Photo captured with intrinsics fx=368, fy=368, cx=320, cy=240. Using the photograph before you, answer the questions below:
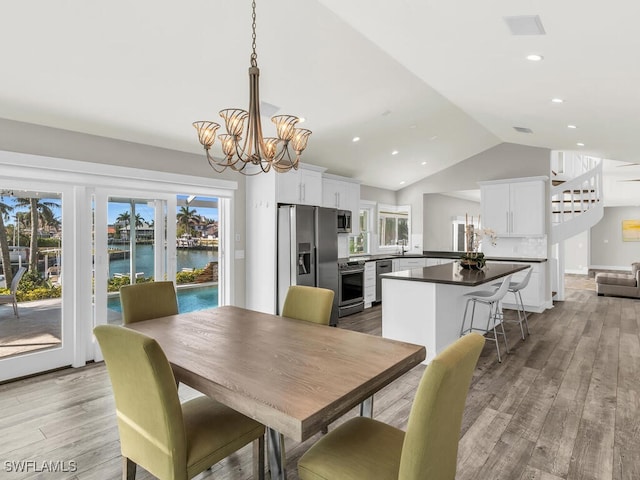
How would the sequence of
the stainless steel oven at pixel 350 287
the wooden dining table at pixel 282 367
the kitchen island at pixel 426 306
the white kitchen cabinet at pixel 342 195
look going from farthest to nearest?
1. the white kitchen cabinet at pixel 342 195
2. the stainless steel oven at pixel 350 287
3. the kitchen island at pixel 426 306
4. the wooden dining table at pixel 282 367

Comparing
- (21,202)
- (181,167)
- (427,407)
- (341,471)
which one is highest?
(181,167)

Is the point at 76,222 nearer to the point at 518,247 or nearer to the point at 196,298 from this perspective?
the point at 196,298

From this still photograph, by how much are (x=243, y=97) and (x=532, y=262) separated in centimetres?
537

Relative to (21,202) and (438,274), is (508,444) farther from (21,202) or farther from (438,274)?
(21,202)

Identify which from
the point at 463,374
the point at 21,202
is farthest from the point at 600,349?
the point at 21,202

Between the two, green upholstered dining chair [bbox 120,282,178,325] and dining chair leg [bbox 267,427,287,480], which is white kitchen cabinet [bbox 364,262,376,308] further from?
dining chair leg [bbox 267,427,287,480]

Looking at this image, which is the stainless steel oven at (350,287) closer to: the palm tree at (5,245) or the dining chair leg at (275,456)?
the palm tree at (5,245)

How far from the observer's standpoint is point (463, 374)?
1.27 m

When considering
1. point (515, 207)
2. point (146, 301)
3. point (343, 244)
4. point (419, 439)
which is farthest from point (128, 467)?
point (515, 207)

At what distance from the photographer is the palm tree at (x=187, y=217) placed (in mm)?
4574

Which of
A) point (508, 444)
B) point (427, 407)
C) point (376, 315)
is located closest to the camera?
point (427, 407)

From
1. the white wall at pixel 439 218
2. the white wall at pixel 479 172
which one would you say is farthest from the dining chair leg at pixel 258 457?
the white wall at pixel 439 218

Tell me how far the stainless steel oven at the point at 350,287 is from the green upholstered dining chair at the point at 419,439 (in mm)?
4103

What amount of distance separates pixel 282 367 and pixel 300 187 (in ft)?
12.6
